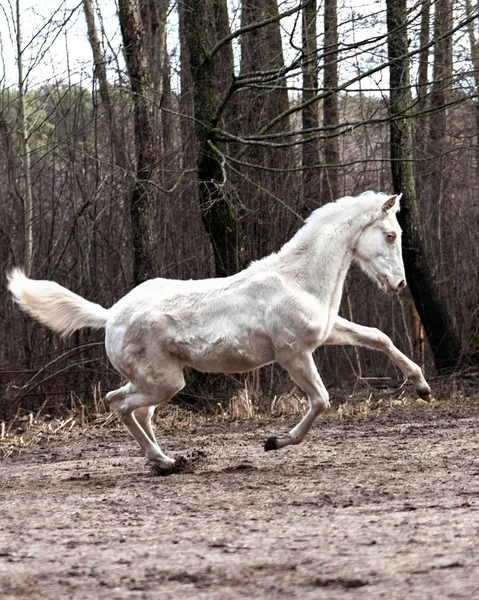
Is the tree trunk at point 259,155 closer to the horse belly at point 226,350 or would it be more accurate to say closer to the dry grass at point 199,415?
the dry grass at point 199,415

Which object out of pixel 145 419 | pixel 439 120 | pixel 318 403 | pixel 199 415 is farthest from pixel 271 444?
pixel 439 120

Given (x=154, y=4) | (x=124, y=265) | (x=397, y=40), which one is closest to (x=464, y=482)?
(x=397, y=40)

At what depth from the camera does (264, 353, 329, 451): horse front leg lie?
25.2ft

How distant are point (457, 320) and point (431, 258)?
203cm

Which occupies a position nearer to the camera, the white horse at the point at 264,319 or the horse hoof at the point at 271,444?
the horse hoof at the point at 271,444

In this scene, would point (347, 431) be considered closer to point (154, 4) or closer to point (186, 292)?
point (186, 292)

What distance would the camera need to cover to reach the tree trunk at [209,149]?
12.9m

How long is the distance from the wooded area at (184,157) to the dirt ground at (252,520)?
12.7 ft

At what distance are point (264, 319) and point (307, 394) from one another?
676 mm

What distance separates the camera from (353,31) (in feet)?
39.2

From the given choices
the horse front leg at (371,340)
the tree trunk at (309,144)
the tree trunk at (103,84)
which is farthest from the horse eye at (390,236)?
the tree trunk at (103,84)

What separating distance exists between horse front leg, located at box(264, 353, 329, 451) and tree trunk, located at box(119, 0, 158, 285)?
5.84 metres

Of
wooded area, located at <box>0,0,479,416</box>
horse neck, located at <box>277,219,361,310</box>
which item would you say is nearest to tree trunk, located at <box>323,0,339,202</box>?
wooded area, located at <box>0,0,479,416</box>

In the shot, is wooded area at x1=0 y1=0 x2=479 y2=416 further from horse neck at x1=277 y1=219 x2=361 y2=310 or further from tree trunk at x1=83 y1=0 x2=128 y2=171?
horse neck at x1=277 y1=219 x2=361 y2=310
